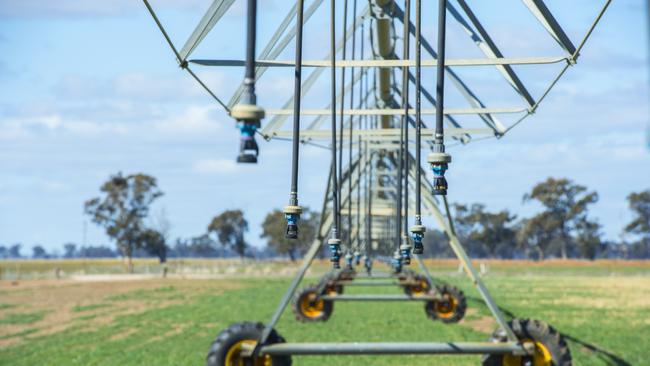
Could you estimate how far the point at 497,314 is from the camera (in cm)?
1137

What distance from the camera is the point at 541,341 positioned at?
11.2m


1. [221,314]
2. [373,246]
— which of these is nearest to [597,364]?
[221,314]

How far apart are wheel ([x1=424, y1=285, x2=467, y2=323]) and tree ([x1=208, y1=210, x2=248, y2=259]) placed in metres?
123

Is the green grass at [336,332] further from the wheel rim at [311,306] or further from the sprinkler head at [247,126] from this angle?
the sprinkler head at [247,126]

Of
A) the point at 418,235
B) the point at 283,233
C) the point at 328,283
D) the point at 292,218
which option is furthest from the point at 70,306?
the point at 283,233

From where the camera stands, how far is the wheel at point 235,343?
11250 millimetres

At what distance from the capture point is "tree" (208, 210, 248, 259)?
146 metres

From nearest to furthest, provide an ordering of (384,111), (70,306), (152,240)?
1. (384,111)
2. (70,306)
3. (152,240)

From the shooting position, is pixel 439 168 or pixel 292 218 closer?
pixel 439 168

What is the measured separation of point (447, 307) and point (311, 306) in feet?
12.0

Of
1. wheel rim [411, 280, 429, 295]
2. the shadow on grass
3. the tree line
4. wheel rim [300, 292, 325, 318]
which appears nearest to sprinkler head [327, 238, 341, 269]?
the shadow on grass

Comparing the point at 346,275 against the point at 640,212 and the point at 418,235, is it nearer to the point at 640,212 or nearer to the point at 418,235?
the point at 418,235

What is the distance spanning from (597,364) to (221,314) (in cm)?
1686

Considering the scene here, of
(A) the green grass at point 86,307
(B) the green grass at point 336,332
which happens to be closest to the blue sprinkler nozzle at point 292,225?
(B) the green grass at point 336,332
